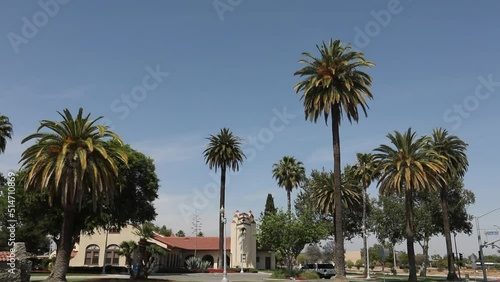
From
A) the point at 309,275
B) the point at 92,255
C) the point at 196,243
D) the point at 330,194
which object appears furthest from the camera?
the point at 196,243

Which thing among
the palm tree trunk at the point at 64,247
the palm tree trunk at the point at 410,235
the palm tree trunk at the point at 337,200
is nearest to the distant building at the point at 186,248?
the palm tree trunk at the point at 410,235

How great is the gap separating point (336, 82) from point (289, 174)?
3696cm

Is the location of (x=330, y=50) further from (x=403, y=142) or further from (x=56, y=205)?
(x=56, y=205)

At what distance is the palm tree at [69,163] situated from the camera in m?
27.8

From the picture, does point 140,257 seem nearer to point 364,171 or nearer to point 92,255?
point 92,255

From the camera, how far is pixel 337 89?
35.9 metres

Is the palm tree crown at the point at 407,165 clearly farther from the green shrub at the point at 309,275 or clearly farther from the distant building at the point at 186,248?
the distant building at the point at 186,248

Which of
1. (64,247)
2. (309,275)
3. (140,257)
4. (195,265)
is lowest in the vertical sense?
(309,275)

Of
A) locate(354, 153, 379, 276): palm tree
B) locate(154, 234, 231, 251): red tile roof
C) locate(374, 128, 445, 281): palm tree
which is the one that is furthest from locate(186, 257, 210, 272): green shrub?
locate(374, 128, 445, 281): palm tree

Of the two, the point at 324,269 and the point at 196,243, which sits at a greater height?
the point at 196,243

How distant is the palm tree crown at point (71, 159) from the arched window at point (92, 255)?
3823 centimetres

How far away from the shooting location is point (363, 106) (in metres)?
36.2

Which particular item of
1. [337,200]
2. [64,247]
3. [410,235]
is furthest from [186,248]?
[64,247]

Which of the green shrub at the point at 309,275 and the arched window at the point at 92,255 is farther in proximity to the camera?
the arched window at the point at 92,255
